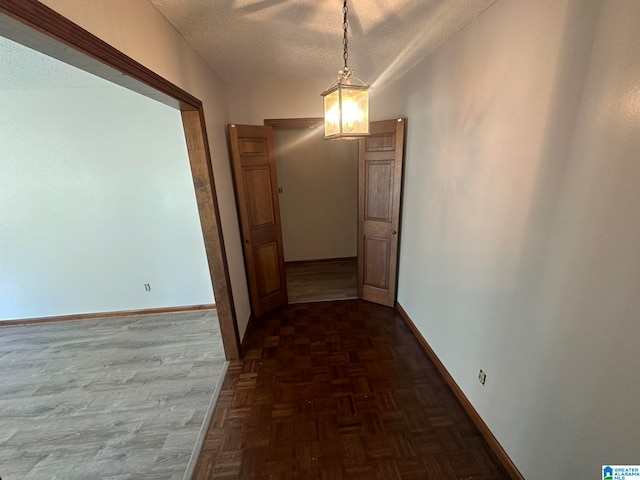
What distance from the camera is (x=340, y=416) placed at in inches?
71.1

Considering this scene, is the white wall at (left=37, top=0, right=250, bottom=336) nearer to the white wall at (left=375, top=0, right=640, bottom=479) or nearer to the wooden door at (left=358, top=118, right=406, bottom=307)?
the wooden door at (left=358, top=118, right=406, bottom=307)

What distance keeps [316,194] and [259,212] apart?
62.0 inches

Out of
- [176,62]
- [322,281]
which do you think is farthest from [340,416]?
[176,62]

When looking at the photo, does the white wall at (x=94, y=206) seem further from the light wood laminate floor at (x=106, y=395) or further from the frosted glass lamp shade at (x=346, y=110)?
the frosted glass lamp shade at (x=346, y=110)

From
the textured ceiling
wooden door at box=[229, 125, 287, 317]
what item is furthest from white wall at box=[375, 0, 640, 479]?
wooden door at box=[229, 125, 287, 317]

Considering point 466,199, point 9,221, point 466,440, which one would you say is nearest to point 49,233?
point 9,221

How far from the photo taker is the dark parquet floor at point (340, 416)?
151cm

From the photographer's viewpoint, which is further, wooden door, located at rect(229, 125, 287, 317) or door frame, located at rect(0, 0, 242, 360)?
wooden door, located at rect(229, 125, 287, 317)

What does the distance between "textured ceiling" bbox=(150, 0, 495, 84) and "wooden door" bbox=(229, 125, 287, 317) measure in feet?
1.96

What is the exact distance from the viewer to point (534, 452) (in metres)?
1.29

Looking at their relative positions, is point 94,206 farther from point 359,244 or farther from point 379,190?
point 379,190

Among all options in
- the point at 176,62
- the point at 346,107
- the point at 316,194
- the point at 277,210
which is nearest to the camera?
the point at 346,107

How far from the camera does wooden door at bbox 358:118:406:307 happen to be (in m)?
2.62

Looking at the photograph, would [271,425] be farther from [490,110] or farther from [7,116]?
[7,116]
